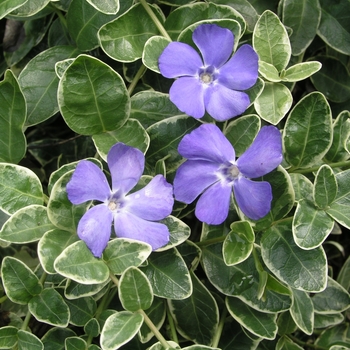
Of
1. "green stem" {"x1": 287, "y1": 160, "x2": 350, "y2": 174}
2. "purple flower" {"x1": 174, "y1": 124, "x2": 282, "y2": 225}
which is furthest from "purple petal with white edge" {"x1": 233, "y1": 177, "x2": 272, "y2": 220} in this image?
"green stem" {"x1": 287, "y1": 160, "x2": 350, "y2": 174}

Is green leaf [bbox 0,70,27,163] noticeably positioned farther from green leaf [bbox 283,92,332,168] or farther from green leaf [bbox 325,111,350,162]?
green leaf [bbox 325,111,350,162]

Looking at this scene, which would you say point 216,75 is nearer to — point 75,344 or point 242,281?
point 242,281

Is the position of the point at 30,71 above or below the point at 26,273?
above

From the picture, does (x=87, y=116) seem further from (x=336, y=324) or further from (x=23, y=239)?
(x=336, y=324)

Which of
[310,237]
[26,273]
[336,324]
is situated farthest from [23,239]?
[336,324]

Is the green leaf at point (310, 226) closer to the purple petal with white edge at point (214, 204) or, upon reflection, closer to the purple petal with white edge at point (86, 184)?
the purple petal with white edge at point (214, 204)

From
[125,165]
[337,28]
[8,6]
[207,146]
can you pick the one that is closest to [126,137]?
[125,165]
